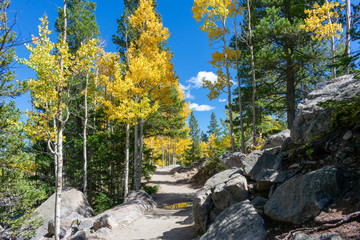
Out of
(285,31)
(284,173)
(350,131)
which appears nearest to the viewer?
(350,131)

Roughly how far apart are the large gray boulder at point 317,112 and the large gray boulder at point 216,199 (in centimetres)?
183

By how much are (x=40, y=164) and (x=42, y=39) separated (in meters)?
9.32

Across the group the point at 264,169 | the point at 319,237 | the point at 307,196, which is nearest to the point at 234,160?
the point at 264,169

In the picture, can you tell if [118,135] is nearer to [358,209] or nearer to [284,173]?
[284,173]

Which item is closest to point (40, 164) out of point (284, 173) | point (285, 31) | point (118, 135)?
point (118, 135)

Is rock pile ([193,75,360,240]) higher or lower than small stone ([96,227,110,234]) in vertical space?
higher

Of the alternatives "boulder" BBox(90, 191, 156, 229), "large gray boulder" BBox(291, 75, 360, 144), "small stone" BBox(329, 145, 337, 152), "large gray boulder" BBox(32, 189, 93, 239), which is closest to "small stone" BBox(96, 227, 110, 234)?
"boulder" BBox(90, 191, 156, 229)

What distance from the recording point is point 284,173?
442 centimetres

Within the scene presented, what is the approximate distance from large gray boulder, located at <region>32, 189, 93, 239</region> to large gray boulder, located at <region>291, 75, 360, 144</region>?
928 centimetres

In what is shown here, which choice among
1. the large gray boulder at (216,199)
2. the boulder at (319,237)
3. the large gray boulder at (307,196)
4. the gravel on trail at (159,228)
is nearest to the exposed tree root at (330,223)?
the boulder at (319,237)

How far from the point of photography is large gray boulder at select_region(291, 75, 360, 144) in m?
4.29

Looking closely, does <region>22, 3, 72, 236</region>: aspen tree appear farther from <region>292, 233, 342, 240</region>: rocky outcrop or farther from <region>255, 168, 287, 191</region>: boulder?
<region>292, 233, 342, 240</region>: rocky outcrop

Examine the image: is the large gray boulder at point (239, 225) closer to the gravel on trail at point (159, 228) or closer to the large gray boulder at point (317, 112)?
the gravel on trail at point (159, 228)

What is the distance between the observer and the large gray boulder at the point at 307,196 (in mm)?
2926
